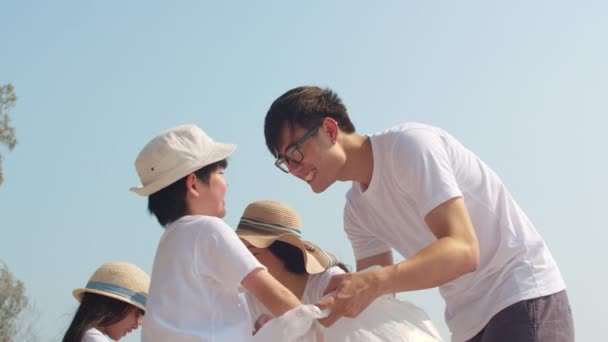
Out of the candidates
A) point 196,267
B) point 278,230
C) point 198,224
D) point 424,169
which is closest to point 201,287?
point 196,267

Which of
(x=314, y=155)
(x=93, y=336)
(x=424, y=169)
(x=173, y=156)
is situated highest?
(x=173, y=156)

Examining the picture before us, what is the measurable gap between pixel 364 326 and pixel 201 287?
567 millimetres

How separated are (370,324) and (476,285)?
495 mm

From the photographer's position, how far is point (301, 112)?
332cm

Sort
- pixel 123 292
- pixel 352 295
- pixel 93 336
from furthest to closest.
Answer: pixel 123 292 → pixel 93 336 → pixel 352 295

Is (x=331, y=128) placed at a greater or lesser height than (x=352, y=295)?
greater

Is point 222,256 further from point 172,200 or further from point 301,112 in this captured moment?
point 301,112

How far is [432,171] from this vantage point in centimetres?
302

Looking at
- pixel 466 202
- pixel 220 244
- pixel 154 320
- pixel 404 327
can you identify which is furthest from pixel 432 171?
pixel 154 320

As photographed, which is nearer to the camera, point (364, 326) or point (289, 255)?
point (364, 326)

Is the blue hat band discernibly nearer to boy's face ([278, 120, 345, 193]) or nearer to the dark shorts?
boy's face ([278, 120, 345, 193])

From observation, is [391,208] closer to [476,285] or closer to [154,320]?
[476,285]

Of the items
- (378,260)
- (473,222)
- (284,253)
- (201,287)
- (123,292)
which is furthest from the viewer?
(123,292)

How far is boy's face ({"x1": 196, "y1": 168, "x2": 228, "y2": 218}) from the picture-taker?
3.36 m
